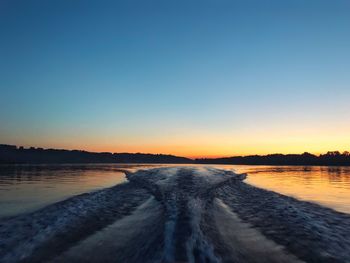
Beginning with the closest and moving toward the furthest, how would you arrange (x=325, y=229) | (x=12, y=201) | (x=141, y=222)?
(x=325, y=229)
(x=141, y=222)
(x=12, y=201)

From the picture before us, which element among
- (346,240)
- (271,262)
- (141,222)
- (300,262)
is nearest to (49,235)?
(141,222)

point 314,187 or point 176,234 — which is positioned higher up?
point 314,187

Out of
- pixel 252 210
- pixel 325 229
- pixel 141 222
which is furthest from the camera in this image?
pixel 252 210

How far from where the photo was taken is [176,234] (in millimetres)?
8203

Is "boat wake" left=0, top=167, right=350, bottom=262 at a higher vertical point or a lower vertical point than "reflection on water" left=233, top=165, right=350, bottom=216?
lower

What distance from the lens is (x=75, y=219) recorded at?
10.7 metres

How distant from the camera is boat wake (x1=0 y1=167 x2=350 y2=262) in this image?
6.99 m

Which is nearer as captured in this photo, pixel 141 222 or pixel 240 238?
pixel 240 238

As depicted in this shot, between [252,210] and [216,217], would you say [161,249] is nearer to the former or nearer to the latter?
[216,217]

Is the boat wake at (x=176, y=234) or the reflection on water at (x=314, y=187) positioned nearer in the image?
Answer: the boat wake at (x=176, y=234)

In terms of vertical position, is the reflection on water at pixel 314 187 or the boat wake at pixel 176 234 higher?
the reflection on water at pixel 314 187

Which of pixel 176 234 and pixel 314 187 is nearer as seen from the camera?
pixel 176 234

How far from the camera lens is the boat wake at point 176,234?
22.9 feet

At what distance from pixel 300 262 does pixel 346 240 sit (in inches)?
92.9
